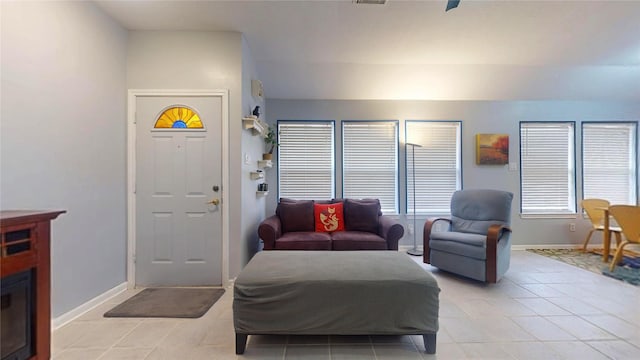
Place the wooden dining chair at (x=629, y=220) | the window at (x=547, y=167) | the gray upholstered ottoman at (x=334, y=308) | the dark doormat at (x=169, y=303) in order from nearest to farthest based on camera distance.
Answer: the gray upholstered ottoman at (x=334, y=308) < the dark doormat at (x=169, y=303) < the wooden dining chair at (x=629, y=220) < the window at (x=547, y=167)

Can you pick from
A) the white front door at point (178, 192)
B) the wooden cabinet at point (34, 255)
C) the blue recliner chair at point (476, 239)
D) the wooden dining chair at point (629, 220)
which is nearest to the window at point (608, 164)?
the wooden dining chair at point (629, 220)

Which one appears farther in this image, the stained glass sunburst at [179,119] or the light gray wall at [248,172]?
the light gray wall at [248,172]

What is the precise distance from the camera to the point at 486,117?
14.8 feet

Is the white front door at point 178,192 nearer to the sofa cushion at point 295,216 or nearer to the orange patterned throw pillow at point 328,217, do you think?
the sofa cushion at point 295,216

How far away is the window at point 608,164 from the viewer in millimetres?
4574

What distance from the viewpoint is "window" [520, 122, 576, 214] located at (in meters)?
4.57

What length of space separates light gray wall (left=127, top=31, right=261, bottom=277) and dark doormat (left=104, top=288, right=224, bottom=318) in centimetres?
38

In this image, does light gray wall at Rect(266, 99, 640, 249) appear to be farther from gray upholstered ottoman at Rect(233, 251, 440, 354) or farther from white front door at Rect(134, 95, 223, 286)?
gray upholstered ottoman at Rect(233, 251, 440, 354)

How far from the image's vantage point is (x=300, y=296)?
1808mm

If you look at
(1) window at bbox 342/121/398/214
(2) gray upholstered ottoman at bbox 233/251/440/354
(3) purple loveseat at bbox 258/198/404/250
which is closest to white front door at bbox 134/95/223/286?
(3) purple loveseat at bbox 258/198/404/250

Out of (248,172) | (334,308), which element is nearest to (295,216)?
(248,172)

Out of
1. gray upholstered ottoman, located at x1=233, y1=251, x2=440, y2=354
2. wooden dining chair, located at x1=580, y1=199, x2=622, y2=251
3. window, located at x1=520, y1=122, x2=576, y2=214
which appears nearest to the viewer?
gray upholstered ottoman, located at x1=233, y1=251, x2=440, y2=354

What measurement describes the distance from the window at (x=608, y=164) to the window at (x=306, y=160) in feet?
14.2

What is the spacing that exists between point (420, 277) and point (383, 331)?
44 centimetres
